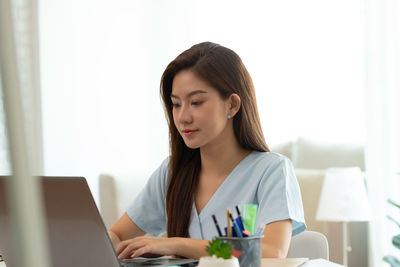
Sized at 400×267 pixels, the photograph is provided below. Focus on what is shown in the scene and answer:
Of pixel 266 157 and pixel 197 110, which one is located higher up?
pixel 197 110

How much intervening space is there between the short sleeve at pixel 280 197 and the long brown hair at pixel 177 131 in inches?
4.6

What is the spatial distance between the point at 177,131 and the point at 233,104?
179mm

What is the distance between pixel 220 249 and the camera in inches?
32.4

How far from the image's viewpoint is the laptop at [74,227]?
94 cm

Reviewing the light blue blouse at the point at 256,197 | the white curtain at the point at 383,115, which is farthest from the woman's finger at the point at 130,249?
the white curtain at the point at 383,115

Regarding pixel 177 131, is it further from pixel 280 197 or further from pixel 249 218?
pixel 249 218

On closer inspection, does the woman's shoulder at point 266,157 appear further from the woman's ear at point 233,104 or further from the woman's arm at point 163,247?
the woman's arm at point 163,247

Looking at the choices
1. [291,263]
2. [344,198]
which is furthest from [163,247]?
[344,198]

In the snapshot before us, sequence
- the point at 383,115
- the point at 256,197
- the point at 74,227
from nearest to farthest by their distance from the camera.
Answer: the point at 74,227 → the point at 256,197 → the point at 383,115

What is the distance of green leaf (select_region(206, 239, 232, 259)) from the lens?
32.2 inches

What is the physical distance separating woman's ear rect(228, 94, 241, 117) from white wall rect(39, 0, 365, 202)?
7.53 feet

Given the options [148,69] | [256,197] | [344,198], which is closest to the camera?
[256,197]

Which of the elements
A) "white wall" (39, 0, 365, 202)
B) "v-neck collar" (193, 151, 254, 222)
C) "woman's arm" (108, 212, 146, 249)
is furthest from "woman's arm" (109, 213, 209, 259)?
"white wall" (39, 0, 365, 202)

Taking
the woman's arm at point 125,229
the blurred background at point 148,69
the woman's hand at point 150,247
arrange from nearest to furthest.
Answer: the woman's hand at point 150,247
the woman's arm at point 125,229
the blurred background at point 148,69
